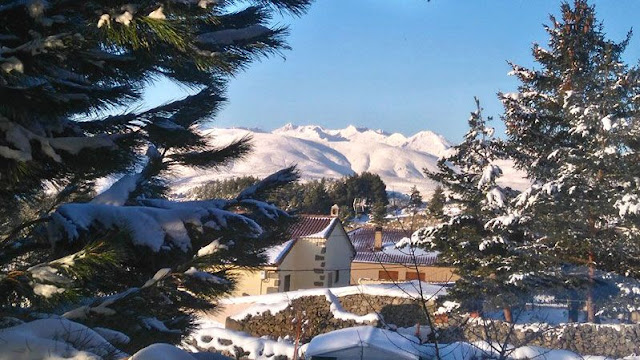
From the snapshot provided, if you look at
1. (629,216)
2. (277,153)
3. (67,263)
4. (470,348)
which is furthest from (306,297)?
(629,216)

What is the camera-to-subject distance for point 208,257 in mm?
1835

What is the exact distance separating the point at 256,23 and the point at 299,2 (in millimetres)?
358

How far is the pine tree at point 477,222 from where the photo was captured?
313 inches

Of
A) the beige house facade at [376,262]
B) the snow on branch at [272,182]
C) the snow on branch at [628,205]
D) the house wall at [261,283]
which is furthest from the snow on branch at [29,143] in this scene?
the snow on branch at [628,205]

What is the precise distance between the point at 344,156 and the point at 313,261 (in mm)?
2464

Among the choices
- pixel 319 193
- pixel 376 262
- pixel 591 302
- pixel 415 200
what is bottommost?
pixel 591 302

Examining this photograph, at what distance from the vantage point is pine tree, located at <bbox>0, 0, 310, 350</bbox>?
65.7 inches

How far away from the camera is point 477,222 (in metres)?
11.1

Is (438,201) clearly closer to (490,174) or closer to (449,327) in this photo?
(490,174)

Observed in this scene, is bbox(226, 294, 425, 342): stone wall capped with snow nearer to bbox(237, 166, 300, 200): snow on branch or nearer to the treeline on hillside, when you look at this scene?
the treeline on hillside

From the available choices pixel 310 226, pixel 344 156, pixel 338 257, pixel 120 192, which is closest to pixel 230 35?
pixel 120 192

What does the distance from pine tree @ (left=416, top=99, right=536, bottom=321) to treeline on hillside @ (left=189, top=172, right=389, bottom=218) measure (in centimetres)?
109

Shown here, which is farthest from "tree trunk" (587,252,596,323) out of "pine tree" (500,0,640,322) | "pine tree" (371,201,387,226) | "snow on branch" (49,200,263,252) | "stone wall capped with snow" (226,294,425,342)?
"snow on branch" (49,200,263,252)

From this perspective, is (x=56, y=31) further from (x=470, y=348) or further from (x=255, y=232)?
(x=470, y=348)
